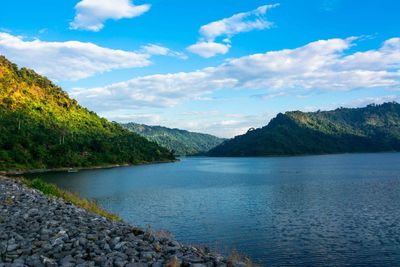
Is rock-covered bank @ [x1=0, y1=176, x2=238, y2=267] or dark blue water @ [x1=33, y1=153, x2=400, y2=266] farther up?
rock-covered bank @ [x1=0, y1=176, x2=238, y2=267]

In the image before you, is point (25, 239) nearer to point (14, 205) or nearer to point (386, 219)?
point (14, 205)

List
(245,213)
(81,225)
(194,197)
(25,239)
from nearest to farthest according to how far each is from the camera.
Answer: (25,239)
(81,225)
(245,213)
(194,197)

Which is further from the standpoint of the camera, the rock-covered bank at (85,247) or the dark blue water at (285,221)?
the dark blue water at (285,221)

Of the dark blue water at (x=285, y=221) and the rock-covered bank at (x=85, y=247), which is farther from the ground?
the rock-covered bank at (x=85, y=247)

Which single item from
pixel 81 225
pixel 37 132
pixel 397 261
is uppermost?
pixel 37 132

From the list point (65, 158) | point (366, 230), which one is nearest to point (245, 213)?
point (366, 230)

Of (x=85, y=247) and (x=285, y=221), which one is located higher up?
(x=85, y=247)

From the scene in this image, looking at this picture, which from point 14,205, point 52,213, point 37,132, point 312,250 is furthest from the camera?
point 37,132

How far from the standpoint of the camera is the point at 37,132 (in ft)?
642

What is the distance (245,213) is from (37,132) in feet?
516

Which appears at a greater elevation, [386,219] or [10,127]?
[10,127]

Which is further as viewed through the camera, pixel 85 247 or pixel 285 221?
pixel 285 221

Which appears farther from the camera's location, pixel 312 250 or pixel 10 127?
pixel 10 127

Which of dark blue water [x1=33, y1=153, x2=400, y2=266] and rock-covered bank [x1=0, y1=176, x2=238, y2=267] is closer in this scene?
rock-covered bank [x1=0, y1=176, x2=238, y2=267]
